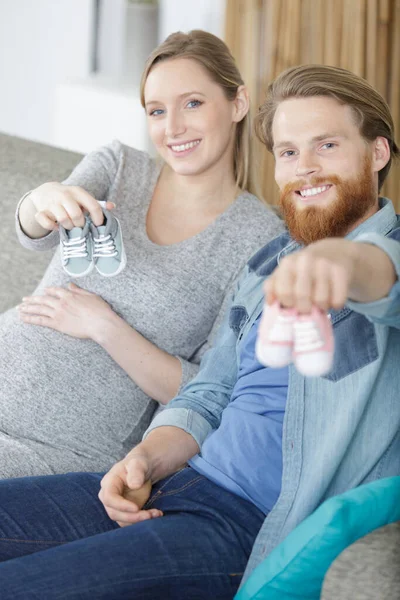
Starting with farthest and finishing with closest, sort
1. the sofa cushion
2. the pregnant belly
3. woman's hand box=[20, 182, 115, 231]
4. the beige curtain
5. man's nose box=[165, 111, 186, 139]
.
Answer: the beige curtain
the sofa cushion
man's nose box=[165, 111, 186, 139]
the pregnant belly
woman's hand box=[20, 182, 115, 231]

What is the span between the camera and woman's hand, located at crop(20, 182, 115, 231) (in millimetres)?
1562

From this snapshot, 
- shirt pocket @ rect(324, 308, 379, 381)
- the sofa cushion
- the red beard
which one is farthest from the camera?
the sofa cushion

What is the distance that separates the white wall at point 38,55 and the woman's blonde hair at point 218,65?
2786 millimetres

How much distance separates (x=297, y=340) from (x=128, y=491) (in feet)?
2.02

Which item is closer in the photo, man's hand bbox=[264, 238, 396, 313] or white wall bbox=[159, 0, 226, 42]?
man's hand bbox=[264, 238, 396, 313]

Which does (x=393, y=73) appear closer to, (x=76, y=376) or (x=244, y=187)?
(x=244, y=187)

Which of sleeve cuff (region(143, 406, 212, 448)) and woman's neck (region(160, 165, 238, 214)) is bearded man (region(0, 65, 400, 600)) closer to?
sleeve cuff (region(143, 406, 212, 448))

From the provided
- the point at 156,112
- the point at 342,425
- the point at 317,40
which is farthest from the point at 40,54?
the point at 342,425

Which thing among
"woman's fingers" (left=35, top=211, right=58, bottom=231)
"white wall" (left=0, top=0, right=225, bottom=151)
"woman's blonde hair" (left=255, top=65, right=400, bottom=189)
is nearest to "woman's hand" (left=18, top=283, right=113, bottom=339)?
"woman's fingers" (left=35, top=211, right=58, bottom=231)

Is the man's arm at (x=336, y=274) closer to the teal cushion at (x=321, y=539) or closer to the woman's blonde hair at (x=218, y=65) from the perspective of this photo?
the teal cushion at (x=321, y=539)

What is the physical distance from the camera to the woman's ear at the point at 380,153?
1493mm

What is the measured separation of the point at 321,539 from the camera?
1.08 m

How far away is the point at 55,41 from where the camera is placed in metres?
4.64

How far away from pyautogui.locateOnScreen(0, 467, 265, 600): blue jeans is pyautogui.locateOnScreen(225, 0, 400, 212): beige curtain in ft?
5.66
